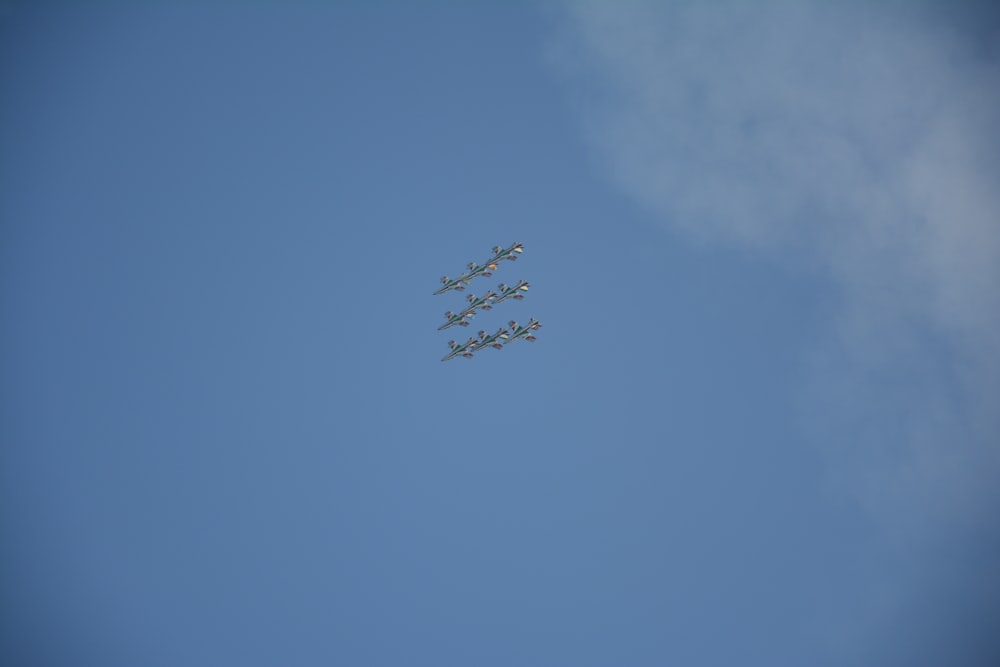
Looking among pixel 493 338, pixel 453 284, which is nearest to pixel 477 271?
pixel 453 284

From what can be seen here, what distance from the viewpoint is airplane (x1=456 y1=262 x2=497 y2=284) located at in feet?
350

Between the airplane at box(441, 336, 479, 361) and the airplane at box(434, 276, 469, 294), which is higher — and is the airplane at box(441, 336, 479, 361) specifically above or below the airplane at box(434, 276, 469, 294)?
below

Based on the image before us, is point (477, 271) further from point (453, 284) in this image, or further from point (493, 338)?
point (493, 338)

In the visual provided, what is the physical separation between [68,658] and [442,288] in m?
103

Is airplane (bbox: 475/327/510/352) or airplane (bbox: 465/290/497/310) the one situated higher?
airplane (bbox: 465/290/497/310)

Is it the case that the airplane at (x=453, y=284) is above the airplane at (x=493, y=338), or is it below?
above

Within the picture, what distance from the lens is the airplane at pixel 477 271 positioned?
106750 mm

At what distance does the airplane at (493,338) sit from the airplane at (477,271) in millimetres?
8544

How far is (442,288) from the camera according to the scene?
107m

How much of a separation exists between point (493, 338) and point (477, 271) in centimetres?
1014

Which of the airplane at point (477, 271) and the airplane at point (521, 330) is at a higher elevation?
the airplane at point (477, 271)

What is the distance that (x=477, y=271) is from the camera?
351 feet

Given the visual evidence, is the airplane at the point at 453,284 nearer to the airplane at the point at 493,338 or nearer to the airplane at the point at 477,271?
the airplane at the point at 477,271

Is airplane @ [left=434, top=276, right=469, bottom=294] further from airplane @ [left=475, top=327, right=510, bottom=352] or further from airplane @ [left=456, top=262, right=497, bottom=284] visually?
airplane @ [left=475, top=327, right=510, bottom=352]
